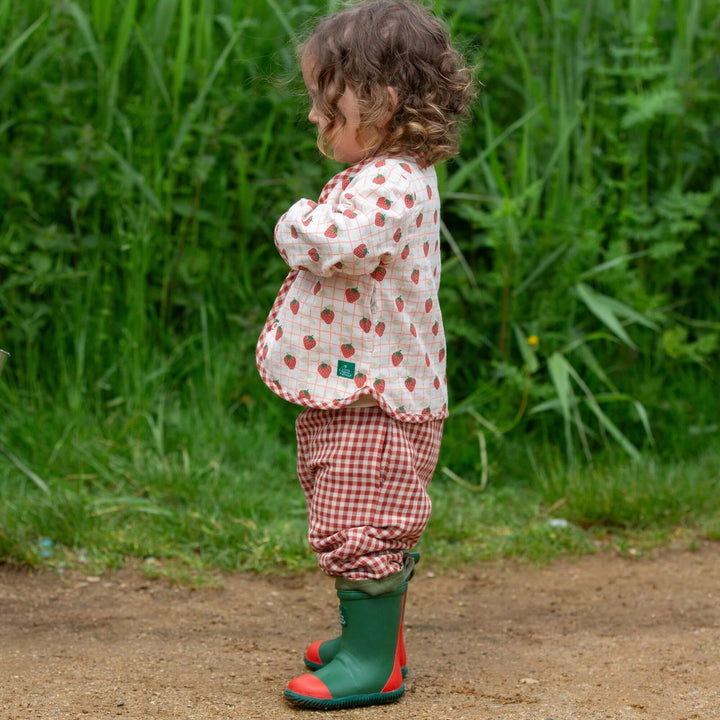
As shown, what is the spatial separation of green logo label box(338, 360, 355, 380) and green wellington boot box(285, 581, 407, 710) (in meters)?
0.43

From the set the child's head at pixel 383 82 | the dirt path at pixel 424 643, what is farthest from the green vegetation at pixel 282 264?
the child's head at pixel 383 82

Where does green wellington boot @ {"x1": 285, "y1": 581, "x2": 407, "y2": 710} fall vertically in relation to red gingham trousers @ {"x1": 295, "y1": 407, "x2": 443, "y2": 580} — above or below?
below

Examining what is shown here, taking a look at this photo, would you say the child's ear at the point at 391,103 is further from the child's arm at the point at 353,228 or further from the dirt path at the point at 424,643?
the dirt path at the point at 424,643

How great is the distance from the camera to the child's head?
2193 millimetres

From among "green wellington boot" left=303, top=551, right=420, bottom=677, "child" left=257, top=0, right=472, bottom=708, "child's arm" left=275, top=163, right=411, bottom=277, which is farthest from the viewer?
"green wellington boot" left=303, top=551, right=420, bottom=677

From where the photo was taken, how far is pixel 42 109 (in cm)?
379

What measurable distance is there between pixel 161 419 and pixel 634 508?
1.50 metres

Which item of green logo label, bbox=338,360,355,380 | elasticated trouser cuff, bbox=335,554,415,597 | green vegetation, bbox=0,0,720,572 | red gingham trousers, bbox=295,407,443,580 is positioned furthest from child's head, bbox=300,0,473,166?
green vegetation, bbox=0,0,720,572

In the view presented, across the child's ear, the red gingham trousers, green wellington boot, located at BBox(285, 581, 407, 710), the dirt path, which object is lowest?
the dirt path

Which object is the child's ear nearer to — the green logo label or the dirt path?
the green logo label

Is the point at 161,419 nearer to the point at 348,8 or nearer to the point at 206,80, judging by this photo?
the point at 206,80

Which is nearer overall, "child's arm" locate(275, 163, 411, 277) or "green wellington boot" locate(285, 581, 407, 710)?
"child's arm" locate(275, 163, 411, 277)

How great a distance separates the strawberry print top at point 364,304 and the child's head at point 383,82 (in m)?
0.05

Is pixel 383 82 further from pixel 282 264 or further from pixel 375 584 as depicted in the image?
pixel 282 264
